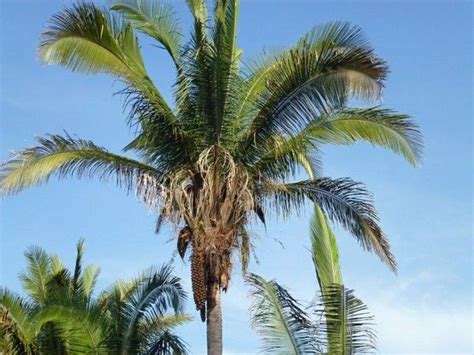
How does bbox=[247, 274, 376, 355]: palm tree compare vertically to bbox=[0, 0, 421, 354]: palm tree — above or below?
below

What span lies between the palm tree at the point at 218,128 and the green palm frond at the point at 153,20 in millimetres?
18

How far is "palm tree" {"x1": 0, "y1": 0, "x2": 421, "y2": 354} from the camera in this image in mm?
15031

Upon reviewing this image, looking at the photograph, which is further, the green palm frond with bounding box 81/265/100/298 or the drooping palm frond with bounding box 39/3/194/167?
the green palm frond with bounding box 81/265/100/298

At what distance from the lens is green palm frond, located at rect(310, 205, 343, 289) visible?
53.0 ft

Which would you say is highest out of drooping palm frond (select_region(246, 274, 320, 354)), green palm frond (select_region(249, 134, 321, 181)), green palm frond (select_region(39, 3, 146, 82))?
green palm frond (select_region(39, 3, 146, 82))

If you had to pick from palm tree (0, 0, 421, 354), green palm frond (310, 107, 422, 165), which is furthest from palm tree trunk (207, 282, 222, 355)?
green palm frond (310, 107, 422, 165)

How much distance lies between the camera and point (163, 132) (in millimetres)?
15773

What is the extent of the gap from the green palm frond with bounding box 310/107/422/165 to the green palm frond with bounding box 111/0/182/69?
2.84 metres

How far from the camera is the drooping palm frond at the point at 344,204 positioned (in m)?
15.7

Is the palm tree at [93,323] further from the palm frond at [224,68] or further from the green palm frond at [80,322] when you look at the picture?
the palm frond at [224,68]

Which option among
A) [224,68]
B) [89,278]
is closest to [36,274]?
[89,278]

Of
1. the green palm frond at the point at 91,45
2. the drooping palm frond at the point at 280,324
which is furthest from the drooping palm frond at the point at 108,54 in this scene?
the drooping palm frond at the point at 280,324

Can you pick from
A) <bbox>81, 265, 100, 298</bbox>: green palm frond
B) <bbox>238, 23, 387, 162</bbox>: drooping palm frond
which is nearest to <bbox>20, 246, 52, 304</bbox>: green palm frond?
<bbox>81, 265, 100, 298</bbox>: green palm frond

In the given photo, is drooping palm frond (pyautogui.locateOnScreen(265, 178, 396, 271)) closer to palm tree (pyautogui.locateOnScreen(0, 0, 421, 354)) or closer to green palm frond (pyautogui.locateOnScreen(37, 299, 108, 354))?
palm tree (pyautogui.locateOnScreen(0, 0, 421, 354))
